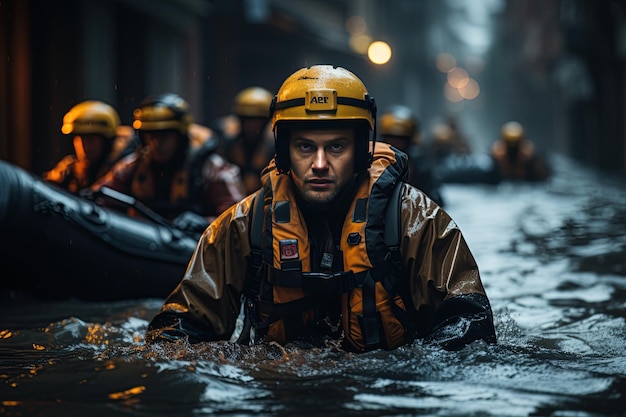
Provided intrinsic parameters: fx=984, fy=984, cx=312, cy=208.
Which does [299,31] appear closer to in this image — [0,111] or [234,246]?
[0,111]

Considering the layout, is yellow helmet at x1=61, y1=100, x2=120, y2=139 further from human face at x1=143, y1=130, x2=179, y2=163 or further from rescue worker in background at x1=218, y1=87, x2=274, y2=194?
rescue worker in background at x1=218, y1=87, x2=274, y2=194

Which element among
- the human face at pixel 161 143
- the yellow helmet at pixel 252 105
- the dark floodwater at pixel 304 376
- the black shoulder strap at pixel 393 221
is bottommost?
the dark floodwater at pixel 304 376

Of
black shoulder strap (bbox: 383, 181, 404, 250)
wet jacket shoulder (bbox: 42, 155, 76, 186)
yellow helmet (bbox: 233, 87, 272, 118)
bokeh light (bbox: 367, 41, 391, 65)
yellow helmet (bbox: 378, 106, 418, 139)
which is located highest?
bokeh light (bbox: 367, 41, 391, 65)

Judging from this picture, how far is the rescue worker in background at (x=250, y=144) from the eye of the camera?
1054 centimetres

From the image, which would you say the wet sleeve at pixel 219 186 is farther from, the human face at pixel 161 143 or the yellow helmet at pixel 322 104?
the yellow helmet at pixel 322 104

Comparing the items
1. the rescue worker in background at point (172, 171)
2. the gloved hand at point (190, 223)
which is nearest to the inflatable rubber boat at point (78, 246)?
the gloved hand at point (190, 223)

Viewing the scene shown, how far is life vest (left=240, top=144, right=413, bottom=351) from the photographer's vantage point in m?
4.27

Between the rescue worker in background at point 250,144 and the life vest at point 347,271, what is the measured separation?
19.2ft

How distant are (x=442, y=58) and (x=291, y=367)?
76535 millimetres

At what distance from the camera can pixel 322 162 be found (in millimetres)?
4289

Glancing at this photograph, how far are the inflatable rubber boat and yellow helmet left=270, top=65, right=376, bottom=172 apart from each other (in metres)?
3.11

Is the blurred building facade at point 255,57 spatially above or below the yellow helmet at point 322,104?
above

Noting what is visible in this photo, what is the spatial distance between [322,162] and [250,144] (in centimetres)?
641

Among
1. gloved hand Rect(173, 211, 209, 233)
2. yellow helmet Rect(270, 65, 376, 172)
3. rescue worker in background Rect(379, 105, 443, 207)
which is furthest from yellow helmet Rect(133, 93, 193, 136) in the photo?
yellow helmet Rect(270, 65, 376, 172)
